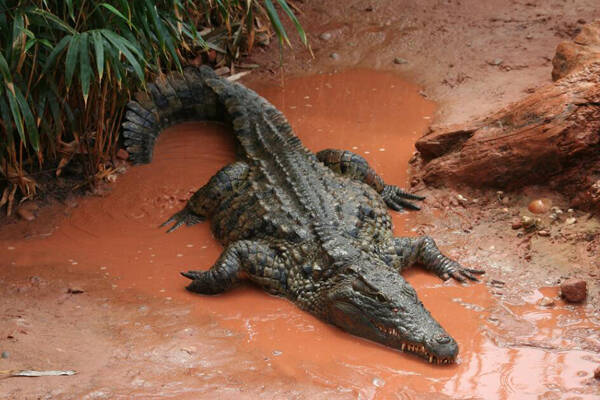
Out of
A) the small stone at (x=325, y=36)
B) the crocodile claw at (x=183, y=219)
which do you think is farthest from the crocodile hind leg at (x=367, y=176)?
the small stone at (x=325, y=36)

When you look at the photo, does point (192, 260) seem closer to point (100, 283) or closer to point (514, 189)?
point (100, 283)

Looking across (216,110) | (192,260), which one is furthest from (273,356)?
(216,110)

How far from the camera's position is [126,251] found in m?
5.81

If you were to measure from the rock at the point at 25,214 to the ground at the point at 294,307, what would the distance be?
9 cm

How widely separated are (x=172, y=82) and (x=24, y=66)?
7.27 ft

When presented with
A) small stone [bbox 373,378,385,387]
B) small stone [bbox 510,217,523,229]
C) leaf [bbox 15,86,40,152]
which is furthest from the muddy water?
leaf [bbox 15,86,40,152]

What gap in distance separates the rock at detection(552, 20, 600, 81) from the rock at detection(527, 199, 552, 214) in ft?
4.31

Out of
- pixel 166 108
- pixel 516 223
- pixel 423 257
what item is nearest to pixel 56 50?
pixel 166 108

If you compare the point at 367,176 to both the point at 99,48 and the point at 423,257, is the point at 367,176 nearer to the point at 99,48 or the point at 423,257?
the point at 423,257

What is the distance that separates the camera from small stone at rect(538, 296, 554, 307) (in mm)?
4746

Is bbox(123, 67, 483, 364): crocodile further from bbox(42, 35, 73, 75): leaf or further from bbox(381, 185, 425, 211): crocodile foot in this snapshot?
bbox(42, 35, 73, 75): leaf

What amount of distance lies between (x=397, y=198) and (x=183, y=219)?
6.72 ft

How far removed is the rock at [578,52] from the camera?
633cm

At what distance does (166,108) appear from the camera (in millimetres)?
7508
